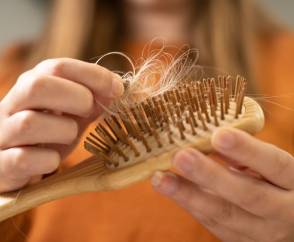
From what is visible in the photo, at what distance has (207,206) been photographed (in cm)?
40

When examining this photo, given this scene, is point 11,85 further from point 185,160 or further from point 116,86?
point 185,160

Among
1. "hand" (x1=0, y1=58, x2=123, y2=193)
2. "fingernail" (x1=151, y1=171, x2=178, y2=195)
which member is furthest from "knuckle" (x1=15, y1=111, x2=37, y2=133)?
"fingernail" (x1=151, y1=171, x2=178, y2=195)

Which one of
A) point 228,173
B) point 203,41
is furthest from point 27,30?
point 228,173

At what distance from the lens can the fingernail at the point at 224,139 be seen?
1.10ft

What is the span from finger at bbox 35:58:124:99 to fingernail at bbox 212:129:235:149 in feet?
0.45

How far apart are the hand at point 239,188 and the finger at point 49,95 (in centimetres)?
10

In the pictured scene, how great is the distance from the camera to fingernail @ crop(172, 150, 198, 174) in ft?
1.14

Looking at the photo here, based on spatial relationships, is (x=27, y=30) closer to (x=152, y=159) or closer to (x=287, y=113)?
(x=287, y=113)

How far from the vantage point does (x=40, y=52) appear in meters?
0.81

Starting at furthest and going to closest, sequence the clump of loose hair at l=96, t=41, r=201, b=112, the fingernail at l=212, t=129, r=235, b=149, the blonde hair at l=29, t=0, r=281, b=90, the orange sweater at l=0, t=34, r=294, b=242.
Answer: the blonde hair at l=29, t=0, r=281, b=90
the orange sweater at l=0, t=34, r=294, b=242
the clump of loose hair at l=96, t=41, r=201, b=112
the fingernail at l=212, t=129, r=235, b=149

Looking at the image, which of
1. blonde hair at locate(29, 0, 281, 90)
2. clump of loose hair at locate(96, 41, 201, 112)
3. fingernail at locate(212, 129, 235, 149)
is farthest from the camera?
blonde hair at locate(29, 0, 281, 90)

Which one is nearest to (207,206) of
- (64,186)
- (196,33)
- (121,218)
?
(64,186)

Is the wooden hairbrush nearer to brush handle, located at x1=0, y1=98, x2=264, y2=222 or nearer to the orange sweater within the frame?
brush handle, located at x1=0, y1=98, x2=264, y2=222

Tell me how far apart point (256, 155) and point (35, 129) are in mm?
199
